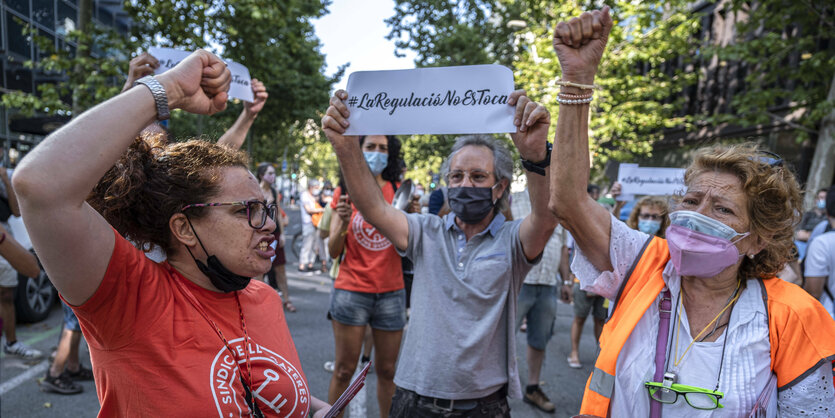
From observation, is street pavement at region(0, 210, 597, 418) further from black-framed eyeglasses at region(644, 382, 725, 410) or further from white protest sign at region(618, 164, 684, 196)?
black-framed eyeglasses at region(644, 382, 725, 410)

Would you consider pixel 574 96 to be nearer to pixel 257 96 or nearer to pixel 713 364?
pixel 713 364

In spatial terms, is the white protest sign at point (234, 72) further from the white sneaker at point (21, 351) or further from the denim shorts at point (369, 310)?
the white sneaker at point (21, 351)

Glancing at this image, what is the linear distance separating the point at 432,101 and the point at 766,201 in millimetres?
1248

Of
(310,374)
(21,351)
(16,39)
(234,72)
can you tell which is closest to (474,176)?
(234,72)

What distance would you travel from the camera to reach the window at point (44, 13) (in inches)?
635

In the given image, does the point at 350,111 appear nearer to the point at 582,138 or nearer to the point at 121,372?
the point at 582,138

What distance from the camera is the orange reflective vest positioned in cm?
153

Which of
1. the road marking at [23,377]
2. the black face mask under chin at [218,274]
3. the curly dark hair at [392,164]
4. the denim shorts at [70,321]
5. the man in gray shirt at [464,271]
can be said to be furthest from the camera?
the road marking at [23,377]

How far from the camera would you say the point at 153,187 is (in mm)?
1403

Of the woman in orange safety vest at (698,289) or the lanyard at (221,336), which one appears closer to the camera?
the lanyard at (221,336)

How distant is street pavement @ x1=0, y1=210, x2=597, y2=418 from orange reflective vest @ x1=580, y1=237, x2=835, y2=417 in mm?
2735


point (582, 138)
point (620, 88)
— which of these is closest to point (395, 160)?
point (582, 138)

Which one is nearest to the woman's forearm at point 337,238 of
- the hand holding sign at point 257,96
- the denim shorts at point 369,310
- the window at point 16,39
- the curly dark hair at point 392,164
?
the denim shorts at point 369,310

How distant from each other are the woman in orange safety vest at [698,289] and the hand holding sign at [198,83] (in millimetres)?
1038
